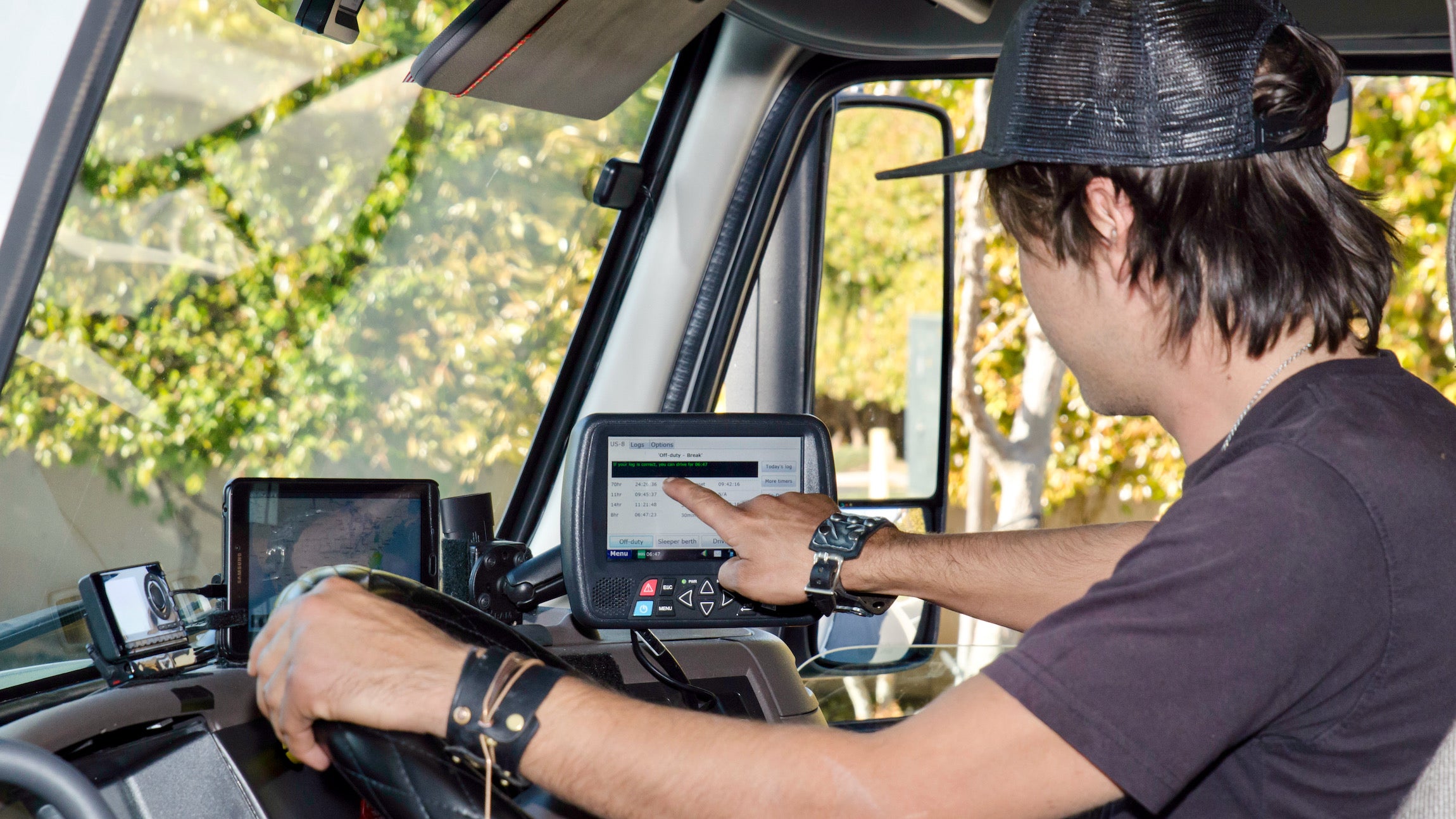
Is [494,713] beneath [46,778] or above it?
above

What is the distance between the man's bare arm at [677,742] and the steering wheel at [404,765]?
0.02 m

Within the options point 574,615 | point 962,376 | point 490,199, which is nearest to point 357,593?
point 574,615

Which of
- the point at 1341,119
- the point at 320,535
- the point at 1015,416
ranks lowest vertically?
the point at 320,535

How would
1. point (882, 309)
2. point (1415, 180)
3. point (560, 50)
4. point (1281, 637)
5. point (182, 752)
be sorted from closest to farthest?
1. point (1281, 637)
2. point (182, 752)
3. point (560, 50)
4. point (882, 309)
5. point (1415, 180)

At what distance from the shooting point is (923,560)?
1940 millimetres

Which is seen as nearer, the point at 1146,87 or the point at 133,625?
the point at 1146,87

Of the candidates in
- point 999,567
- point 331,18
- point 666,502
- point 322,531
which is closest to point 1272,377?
point 999,567

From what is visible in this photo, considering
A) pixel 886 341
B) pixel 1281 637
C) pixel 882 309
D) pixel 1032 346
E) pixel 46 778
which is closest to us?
pixel 1281 637

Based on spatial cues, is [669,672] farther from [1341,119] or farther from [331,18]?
[1341,119]

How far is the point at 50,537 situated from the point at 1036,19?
169cm

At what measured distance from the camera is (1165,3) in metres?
1.37

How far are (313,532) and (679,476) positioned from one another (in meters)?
0.58

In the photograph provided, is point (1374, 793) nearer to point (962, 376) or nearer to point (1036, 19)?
point (1036, 19)

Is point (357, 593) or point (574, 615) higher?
point (357, 593)
